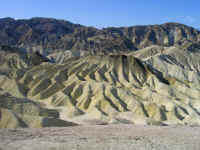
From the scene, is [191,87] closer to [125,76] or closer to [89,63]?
[125,76]

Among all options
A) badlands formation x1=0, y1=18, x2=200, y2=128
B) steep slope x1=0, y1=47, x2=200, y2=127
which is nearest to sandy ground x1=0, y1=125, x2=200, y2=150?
badlands formation x1=0, y1=18, x2=200, y2=128

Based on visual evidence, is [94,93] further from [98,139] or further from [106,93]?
[98,139]

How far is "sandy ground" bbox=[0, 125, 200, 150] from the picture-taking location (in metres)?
20.5

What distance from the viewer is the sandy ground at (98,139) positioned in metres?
20.5

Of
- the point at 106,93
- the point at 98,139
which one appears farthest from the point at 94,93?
the point at 98,139

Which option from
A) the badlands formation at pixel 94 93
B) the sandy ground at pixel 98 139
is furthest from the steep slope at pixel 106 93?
the sandy ground at pixel 98 139

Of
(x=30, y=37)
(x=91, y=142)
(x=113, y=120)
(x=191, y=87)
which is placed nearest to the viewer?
(x=91, y=142)

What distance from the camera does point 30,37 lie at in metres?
190

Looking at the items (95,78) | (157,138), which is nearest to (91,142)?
(157,138)

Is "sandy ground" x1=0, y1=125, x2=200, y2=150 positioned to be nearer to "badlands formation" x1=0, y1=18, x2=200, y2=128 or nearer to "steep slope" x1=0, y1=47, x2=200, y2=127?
"badlands formation" x1=0, y1=18, x2=200, y2=128

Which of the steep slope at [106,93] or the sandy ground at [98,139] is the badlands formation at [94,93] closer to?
the steep slope at [106,93]

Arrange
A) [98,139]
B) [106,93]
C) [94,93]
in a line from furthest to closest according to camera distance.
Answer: [94,93]
[106,93]
[98,139]

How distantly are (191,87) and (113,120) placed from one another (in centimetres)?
3285

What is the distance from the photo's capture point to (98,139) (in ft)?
74.0
